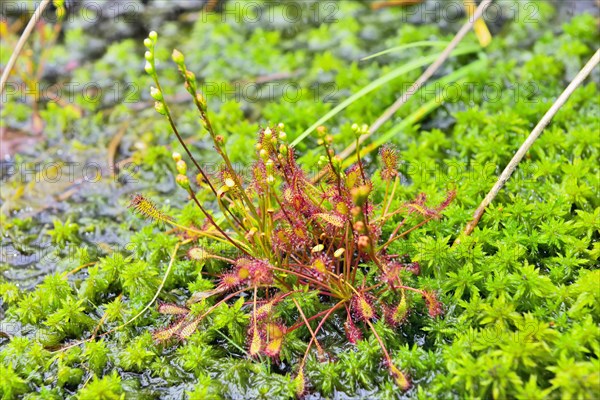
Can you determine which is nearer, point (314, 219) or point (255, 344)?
point (255, 344)

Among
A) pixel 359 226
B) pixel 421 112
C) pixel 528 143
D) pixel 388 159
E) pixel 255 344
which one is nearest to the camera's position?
pixel 359 226

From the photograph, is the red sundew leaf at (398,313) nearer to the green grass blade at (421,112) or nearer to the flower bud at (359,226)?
the flower bud at (359,226)

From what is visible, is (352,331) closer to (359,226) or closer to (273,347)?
(273,347)

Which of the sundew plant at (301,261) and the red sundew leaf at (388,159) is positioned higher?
the red sundew leaf at (388,159)

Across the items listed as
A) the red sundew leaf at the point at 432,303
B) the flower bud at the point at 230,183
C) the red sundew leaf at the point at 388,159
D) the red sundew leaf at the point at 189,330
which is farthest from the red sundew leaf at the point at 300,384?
the red sundew leaf at the point at 388,159

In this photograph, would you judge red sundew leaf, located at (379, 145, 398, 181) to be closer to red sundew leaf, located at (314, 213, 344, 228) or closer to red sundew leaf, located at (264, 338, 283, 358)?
red sundew leaf, located at (314, 213, 344, 228)

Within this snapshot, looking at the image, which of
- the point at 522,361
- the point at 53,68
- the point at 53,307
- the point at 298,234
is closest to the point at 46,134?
the point at 53,68

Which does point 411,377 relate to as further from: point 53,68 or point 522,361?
point 53,68

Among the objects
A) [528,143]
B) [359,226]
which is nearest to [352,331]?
[359,226]

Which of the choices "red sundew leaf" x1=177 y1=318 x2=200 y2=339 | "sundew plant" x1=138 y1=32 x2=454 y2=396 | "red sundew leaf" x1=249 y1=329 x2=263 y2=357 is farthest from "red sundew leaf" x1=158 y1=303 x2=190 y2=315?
"red sundew leaf" x1=249 y1=329 x2=263 y2=357
